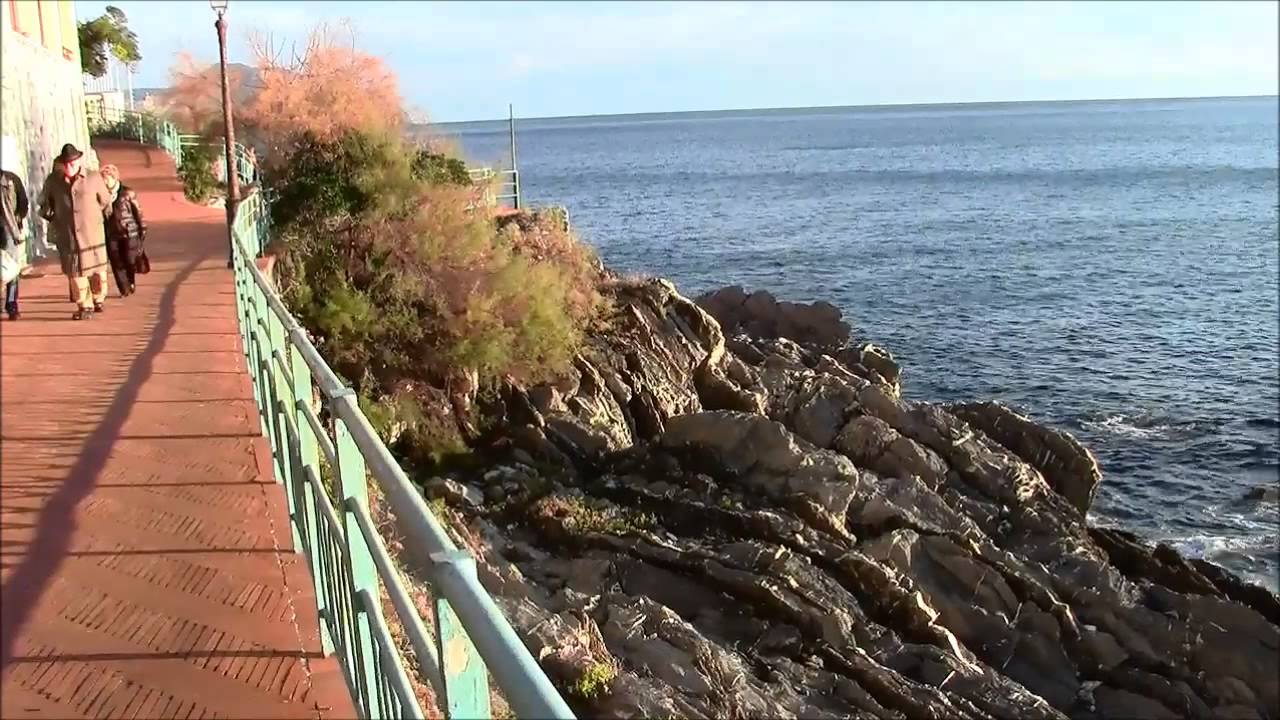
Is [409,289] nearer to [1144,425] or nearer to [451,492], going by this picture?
[451,492]

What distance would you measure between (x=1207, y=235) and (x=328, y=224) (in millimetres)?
52891

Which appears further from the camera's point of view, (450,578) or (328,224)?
(328,224)

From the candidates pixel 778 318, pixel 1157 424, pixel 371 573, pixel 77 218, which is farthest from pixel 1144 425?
pixel 371 573

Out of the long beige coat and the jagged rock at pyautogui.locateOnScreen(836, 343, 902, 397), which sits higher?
the long beige coat

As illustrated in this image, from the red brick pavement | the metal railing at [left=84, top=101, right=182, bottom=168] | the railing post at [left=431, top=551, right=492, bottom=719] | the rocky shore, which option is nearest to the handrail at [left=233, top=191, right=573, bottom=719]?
the railing post at [left=431, top=551, right=492, bottom=719]

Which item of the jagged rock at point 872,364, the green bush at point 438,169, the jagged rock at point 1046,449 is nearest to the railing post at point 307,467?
the green bush at point 438,169

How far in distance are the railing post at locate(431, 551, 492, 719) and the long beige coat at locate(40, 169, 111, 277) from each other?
998cm

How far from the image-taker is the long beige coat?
10719 millimetres

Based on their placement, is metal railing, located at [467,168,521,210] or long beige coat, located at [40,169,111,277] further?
metal railing, located at [467,168,521,210]

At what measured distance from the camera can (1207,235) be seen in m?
59.1

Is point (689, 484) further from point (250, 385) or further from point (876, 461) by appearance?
point (250, 385)

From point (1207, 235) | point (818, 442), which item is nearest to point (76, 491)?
point (818, 442)

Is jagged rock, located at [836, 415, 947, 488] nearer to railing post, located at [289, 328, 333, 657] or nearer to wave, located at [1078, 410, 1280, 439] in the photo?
wave, located at [1078, 410, 1280, 439]

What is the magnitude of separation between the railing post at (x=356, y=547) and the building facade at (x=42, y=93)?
1216 centimetres
